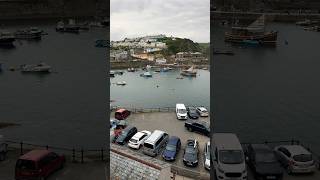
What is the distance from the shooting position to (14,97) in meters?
16.4

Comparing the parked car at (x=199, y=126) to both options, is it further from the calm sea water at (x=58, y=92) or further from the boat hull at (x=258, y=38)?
the boat hull at (x=258, y=38)

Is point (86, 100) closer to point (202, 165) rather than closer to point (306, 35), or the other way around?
point (202, 165)

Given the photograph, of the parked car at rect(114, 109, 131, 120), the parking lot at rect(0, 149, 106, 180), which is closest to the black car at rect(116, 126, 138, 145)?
the parked car at rect(114, 109, 131, 120)

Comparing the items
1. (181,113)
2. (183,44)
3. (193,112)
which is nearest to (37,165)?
(183,44)

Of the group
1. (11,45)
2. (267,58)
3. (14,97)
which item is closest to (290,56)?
(267,58)

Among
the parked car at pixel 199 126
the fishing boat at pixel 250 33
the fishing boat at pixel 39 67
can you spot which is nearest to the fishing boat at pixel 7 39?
the fishing boat at pixel 39 67

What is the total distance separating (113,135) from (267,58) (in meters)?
14.7

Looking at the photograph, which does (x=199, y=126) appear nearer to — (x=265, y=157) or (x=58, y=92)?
(x=265, y=157)

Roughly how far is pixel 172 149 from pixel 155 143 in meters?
0.36

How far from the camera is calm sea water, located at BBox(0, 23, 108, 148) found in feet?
42.5

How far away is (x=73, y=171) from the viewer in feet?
16.9

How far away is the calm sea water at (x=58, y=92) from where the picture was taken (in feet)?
42.5

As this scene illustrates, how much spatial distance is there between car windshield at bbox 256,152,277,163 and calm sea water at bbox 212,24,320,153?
4969 mm

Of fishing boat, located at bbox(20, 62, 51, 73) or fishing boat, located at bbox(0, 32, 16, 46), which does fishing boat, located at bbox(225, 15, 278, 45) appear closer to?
fishing boat, located at bbox(20, 62, 51, 73)
